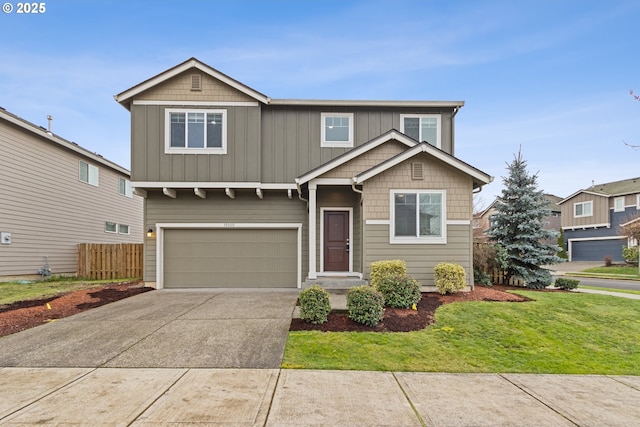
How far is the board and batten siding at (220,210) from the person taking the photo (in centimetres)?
1166

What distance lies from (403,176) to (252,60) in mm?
12180

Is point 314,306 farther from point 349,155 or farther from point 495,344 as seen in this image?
point 349,155

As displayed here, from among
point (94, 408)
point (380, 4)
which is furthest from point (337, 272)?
point (380, 4)

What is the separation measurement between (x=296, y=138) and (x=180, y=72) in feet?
14.3

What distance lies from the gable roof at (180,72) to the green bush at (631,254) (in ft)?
94.8

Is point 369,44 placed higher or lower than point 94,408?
higher

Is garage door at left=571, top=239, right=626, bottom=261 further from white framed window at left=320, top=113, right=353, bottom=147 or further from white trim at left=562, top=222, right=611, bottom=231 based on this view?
white framed window at left=320, top=113, right=353, bottom=147

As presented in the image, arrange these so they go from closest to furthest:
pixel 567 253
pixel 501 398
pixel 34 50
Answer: pixel 501 398 → pixel 34 50 → pixel 567 253

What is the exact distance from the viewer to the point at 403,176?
32.7 ft

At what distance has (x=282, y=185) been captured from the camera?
11477 millimetres

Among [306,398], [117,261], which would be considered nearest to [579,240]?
[306,398]

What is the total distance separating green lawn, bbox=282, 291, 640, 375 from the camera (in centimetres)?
508

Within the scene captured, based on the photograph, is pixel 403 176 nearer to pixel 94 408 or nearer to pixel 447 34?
pixel 94 408

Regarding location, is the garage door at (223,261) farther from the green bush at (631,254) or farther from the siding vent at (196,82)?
the green bush at (631,254)
